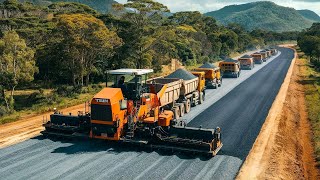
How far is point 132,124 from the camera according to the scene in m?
17.8

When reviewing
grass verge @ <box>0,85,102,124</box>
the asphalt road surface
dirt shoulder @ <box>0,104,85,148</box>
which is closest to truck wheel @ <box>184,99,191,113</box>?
the asphalt road surface

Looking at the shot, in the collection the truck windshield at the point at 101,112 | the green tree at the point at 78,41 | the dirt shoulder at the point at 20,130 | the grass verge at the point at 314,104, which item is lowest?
the dirt shoulder at the point at 20,130

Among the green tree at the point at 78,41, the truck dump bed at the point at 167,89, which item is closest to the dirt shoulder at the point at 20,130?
the truck dump bed at the point at 167,89

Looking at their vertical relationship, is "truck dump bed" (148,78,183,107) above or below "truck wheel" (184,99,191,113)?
above

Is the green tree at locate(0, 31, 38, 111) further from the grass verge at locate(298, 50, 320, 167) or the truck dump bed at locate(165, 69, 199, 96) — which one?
the grass verge at locate(298, 50, 320, 167)

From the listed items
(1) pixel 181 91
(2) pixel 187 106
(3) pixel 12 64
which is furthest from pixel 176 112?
(3) pixel 12 64

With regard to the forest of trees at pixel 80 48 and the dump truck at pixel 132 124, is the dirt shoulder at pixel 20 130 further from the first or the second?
the forest of trees at pixel 80 48

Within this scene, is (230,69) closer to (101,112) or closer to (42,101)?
(42,101)

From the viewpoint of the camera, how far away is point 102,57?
4212cm

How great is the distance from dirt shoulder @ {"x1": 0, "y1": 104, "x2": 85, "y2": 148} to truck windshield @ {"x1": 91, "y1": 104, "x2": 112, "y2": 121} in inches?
205

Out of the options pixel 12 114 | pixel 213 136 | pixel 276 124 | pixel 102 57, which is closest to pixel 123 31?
pixel 102 57

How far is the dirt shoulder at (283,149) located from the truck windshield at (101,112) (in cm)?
690

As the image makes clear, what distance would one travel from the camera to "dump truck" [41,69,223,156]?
665 inches

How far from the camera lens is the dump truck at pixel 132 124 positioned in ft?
55.4
